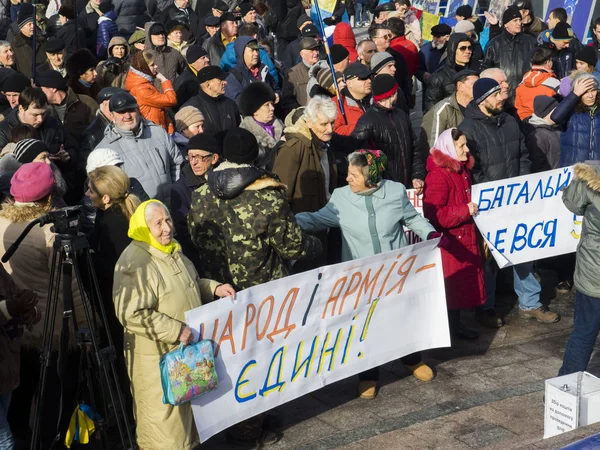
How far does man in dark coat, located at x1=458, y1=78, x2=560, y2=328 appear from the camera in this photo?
8.48m

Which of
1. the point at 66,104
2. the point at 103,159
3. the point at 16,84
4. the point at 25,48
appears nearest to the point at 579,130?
the point at 103,159

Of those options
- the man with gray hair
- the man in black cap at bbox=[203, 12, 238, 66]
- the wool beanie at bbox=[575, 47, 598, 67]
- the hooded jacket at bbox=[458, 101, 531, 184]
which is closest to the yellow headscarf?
the man with gray hair

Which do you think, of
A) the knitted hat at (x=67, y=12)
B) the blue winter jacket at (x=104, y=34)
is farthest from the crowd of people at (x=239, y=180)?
the blue winter jacket at (x=104, y=34)

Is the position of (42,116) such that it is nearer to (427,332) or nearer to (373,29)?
(427,332)

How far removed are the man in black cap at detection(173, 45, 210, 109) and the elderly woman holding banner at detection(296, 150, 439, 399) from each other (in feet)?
12.7

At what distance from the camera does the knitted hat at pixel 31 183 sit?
6.18 m

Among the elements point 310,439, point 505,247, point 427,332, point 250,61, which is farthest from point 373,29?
point 310,439

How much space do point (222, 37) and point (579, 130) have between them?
5591 mm

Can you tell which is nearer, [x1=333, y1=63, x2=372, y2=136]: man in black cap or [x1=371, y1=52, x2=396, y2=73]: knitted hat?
[x1=333, y1=63, x2=372, y2=136]: man in black cap

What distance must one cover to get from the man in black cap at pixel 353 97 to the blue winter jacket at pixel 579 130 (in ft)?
5.92

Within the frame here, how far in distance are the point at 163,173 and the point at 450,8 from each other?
12.4 m

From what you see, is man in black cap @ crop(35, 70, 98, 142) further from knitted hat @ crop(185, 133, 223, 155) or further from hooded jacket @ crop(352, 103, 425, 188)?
hooded jacket @ crop(352, 103, 425, 188)

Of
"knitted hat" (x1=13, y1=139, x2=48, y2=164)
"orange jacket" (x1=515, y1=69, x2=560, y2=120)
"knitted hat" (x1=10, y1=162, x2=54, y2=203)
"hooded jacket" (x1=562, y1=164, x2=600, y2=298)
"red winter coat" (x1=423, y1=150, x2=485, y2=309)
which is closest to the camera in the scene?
"knitted hat" (x1=10, y1=162, x2=54, y2=203)

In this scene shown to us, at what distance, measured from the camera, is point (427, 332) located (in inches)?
285
